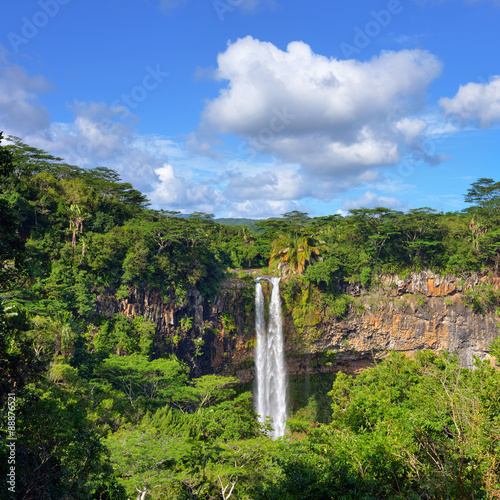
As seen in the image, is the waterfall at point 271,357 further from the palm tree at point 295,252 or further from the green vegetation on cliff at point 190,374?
the palm tree at point 295,252

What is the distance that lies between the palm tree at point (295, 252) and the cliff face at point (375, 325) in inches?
146

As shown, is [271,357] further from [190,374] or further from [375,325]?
[375,325]

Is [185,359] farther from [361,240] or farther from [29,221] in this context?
[361,240]

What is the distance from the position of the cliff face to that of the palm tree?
3709 mm

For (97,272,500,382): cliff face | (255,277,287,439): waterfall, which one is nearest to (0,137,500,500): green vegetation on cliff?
(97,272,500,382): cliff face

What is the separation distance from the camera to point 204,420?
1662 centimetres

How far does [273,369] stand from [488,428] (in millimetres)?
25261

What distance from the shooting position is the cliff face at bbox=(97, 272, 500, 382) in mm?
→ 31000

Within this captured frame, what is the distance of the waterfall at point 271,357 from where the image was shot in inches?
1238

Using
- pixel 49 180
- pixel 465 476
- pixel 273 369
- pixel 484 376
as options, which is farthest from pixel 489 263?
pixel 49 180

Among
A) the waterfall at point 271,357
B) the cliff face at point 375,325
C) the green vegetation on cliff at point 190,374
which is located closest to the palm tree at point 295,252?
the green vegetation on cliff at point 190,374

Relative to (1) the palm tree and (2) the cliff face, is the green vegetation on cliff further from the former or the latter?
(2) the cliff face

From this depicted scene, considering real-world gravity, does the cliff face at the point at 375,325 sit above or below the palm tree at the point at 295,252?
below

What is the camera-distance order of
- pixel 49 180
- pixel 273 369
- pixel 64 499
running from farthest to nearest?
pixel 273 369
pixel 49 180
pixel 64 499
